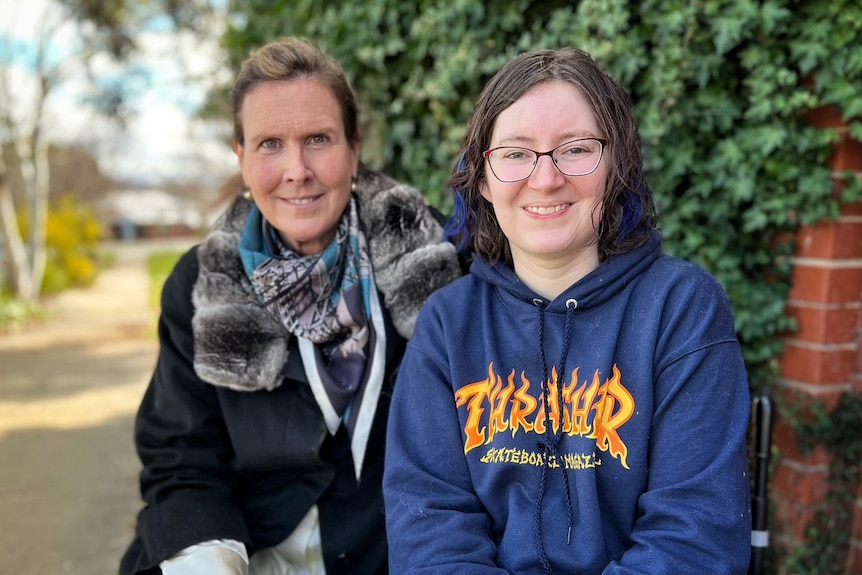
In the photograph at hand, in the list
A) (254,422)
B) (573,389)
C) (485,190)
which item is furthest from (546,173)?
(254,422)

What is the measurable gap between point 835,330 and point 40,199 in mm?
11756

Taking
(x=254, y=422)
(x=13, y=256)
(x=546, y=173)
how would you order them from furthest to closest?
(x=13, y=256), (x=254, y=422), (x=546, y=173)

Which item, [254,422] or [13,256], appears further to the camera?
[13,256]

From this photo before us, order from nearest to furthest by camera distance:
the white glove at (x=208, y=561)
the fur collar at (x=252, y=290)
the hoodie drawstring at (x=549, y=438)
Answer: the hoodie drawstring at (x=549, y=438), the white glove at (x=208, y=561), the fur collar at (x=252, y=290)

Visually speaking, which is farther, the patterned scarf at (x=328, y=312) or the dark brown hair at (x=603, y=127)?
the patterned scarf at (x=328, y=312)

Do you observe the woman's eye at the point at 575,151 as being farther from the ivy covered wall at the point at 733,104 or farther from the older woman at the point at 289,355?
the ivy covered wall at the point at 733,104

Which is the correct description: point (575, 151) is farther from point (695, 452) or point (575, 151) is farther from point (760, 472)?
point (760, 472)

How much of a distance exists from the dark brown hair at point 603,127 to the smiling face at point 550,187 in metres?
0.02

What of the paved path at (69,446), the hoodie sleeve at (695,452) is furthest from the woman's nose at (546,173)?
the paved path at (69,446)

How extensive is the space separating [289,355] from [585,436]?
950 mm

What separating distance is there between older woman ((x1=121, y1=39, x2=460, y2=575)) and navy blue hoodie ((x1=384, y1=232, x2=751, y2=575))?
18.5 inches

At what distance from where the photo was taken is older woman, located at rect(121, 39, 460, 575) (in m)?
2.10

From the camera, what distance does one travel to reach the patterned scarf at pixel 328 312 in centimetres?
212

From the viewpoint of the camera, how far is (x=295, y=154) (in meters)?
2.15
